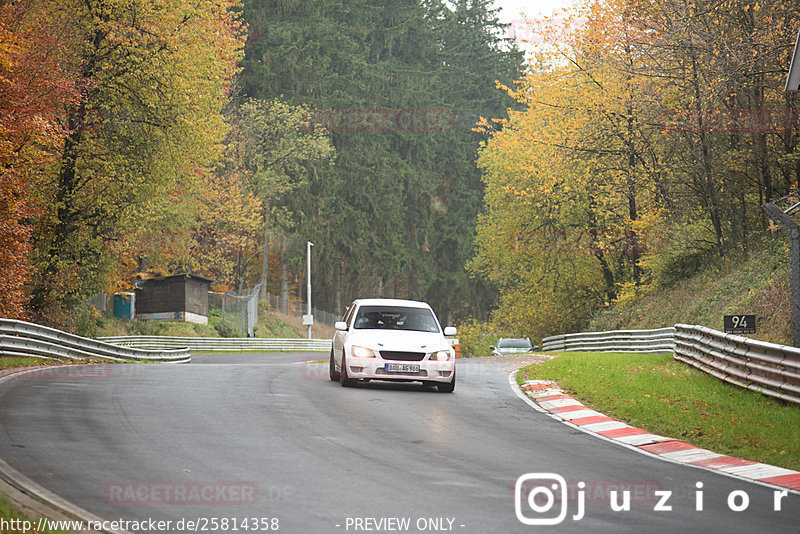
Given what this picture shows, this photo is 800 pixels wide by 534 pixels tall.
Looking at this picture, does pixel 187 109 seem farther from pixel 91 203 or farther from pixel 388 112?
pixel 388 112

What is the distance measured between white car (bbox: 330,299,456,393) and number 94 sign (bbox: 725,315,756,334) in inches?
193

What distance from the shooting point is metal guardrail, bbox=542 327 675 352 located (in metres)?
30.2

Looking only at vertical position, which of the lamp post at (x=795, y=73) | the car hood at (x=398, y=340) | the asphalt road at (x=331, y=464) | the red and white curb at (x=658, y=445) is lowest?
the red and white curb at (x=658, y=445)

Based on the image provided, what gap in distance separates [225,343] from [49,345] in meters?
26.9

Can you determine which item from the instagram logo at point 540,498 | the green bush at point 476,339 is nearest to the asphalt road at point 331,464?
the instagram logo at point 540,498

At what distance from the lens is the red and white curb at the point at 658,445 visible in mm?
9977

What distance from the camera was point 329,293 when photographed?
79250mm

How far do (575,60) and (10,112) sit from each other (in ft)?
84.4

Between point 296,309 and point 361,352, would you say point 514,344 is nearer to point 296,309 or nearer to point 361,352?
point 361,352

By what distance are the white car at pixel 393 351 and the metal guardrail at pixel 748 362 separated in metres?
5.08

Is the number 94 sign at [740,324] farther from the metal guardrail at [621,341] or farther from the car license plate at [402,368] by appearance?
the metal guardrail at [621,341]

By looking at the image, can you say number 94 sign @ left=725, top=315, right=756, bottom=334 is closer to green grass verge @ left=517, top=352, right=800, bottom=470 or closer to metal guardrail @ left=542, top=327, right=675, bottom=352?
green grass verge @ left=517, top=352, right=800, bottom=470

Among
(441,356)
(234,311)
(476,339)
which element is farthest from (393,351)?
(476,339)

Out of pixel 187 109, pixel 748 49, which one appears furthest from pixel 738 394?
pixel 187 109
